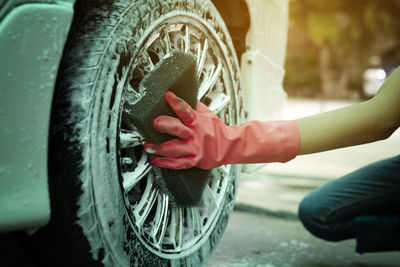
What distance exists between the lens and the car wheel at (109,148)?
3.94 feet

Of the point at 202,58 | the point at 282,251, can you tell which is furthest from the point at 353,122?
the point at 282,251

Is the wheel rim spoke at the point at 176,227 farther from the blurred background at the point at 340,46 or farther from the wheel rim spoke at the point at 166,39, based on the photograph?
the blurred background at the point at 340,46

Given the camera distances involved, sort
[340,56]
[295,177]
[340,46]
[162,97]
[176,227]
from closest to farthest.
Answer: [162,97]
[176,227]
[295,177]
[340,46]
[340,56]

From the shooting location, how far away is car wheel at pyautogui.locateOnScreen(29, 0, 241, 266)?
120 cm

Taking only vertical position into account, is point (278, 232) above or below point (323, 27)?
above

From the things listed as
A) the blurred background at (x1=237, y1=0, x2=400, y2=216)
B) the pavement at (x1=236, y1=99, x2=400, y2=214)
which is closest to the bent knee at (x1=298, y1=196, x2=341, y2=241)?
the pavement at (x1=236, y1=99, x2=400, y2=214)

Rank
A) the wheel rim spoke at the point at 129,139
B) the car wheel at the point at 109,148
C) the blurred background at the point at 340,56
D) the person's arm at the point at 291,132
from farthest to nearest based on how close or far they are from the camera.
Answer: the blurred background at the point at 340,56 < the person's arm at the point at 291,132 < the wheel rim spoke at the point at 129,139 < the car wheel at the point at 109,148

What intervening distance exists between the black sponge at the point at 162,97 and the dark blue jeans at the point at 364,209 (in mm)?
1165

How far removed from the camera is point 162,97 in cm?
138

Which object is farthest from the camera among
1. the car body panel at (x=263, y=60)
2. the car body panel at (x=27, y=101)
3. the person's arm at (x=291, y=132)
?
the car body panel at (x=263, y=60)

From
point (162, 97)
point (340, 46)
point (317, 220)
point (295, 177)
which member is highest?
point (162, 97)

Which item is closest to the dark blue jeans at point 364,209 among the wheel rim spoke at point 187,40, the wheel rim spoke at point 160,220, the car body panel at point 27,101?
the wheel rim spoke at point 160,220

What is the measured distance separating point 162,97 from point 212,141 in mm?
238

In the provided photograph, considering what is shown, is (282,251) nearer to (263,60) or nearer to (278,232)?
(278,232)
